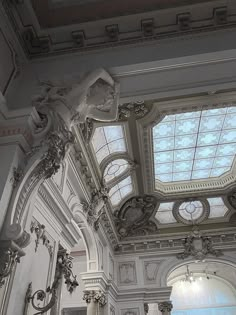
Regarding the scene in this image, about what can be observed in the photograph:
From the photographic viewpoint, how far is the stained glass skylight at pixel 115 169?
28.8 ft

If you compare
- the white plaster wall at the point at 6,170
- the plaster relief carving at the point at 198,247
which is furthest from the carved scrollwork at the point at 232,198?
the white plaster wall at the point at 6,170

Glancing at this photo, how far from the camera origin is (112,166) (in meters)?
8.88

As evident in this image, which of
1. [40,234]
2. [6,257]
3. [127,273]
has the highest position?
[127,273]

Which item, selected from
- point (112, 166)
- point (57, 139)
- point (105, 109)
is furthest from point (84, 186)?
point (57, 139)

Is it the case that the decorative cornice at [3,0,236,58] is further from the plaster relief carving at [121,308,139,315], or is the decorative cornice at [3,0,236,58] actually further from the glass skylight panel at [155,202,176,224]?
the plaster relief carving at [121,308,139,315]

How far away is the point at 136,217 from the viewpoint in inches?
436

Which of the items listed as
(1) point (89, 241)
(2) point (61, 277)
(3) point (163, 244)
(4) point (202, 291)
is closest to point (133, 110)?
(1) point (89, 241)

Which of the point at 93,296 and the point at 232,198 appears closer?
the point at 93,296

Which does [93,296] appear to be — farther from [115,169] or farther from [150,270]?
[115,169]

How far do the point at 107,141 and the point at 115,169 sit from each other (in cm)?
128

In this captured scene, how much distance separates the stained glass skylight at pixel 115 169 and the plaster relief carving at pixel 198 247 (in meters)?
3.85

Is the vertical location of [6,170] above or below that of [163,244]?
below

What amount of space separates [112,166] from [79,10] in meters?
5.41

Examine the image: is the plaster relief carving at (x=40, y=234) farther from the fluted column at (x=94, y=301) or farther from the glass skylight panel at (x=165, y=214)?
the glass skylight panel at (x=165, y=214)
